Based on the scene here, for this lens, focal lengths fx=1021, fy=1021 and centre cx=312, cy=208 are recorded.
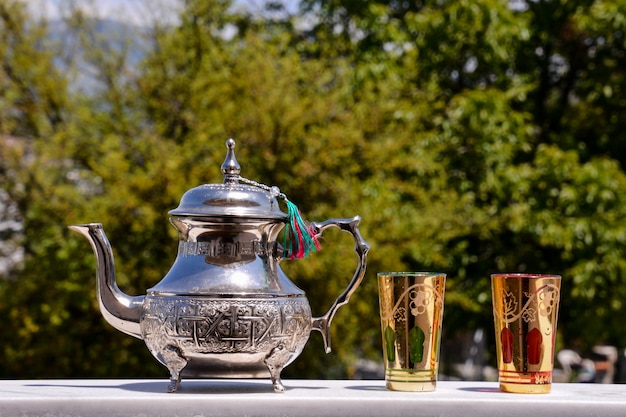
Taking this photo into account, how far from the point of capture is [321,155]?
31.4ft

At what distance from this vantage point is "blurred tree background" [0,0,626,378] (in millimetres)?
9492

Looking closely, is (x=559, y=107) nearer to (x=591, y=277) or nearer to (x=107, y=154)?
(x=591, y=277)

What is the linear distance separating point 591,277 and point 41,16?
631cm

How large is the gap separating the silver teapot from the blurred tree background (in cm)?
638

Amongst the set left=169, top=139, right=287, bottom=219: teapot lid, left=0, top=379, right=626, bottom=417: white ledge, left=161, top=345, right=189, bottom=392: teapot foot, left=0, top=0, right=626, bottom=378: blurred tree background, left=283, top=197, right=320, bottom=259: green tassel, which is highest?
left=0, top=0, right=626, bottom=378: blurred tree background

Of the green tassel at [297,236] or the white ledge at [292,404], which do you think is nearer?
the white ledge at [292,404]

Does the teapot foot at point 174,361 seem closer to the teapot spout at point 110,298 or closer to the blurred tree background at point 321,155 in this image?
the teapot spout at point 110,298

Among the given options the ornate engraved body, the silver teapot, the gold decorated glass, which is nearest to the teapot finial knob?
the silver teapot

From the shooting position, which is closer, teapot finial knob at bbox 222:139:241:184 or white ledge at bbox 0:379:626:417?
white ledge at bbox 0:379:626:417

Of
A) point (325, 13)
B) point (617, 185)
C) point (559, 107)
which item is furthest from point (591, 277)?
point (325, 13)

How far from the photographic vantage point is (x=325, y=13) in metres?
11.1

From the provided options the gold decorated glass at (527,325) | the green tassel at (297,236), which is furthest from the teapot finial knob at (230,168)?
the gold decorated glass at (527,325)

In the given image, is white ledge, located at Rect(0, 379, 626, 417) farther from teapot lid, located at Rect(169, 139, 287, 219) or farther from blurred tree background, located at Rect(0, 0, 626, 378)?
blurred tree background, located at Rect(0, 0, 626, 378)

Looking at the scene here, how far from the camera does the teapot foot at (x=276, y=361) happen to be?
243 cm
